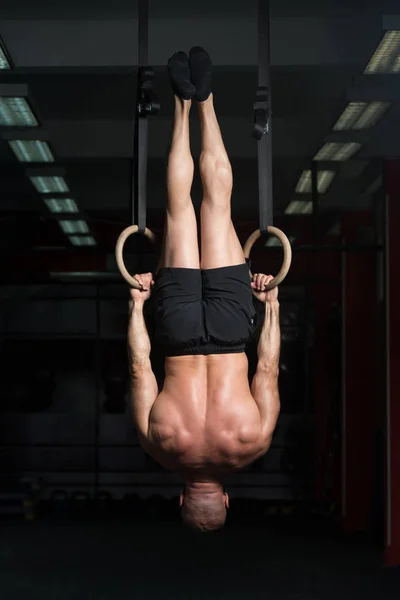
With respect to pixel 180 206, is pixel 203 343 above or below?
below

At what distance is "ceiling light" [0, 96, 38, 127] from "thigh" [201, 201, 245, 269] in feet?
8.10

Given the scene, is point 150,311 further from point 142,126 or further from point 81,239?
point 142,126

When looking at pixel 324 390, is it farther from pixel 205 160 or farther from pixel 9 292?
pixel 205 160

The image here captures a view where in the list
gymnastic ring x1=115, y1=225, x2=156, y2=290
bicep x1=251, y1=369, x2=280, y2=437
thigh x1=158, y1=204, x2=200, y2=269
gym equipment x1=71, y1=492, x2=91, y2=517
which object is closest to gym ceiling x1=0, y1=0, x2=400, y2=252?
thigh x1=158, y1=204, x2=200, y2=269

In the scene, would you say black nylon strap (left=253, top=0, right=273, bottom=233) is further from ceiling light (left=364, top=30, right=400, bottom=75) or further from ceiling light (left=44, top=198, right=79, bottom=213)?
ceiling light (left=44, top=198, right=79, bottom=213)

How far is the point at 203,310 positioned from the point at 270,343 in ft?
1.08

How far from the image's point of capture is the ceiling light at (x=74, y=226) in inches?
351

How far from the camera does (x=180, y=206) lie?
3414 millimetres

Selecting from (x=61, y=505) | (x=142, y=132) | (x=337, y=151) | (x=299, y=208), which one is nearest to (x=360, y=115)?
(x=337, y=151)

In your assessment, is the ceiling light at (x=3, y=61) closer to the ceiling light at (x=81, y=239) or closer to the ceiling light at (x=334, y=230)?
the ceiling light at (x=81, y=239)

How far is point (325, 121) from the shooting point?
733 centimetres

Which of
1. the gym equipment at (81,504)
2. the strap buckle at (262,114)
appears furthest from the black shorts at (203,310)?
the gym equipment at (81,504)

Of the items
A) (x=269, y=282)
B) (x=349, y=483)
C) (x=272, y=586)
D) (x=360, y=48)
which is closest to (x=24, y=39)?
(x=360, y=48)

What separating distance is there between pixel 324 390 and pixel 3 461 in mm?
4164
